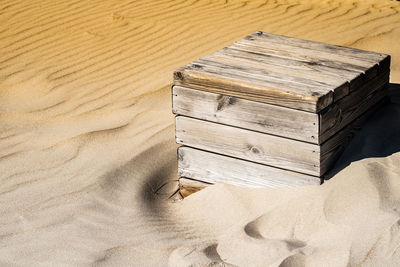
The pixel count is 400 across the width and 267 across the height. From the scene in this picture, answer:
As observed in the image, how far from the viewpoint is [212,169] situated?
3.90 meters

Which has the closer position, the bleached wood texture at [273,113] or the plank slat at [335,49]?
the bleached wood texture at [273,113]

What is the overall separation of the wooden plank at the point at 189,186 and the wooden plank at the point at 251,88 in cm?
59

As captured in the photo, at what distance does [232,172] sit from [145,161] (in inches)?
34.8

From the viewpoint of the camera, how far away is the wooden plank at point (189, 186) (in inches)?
158

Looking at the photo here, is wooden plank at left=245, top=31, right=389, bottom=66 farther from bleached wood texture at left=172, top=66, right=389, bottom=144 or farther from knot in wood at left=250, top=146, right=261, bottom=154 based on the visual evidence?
knot in wood at left=250, top=146, right=261, bottom=154

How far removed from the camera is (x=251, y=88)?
357cm

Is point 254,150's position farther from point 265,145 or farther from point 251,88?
point 251,88

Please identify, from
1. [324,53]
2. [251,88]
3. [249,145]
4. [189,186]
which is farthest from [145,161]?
[324,53]

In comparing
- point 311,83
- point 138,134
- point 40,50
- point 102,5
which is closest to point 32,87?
point 40,50

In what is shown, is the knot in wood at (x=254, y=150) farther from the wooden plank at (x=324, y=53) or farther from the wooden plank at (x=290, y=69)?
the wooden plank at (x=324, y=53)

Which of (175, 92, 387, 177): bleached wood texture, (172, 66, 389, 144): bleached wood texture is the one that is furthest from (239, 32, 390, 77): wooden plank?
(175, 92, 387, 177): bleached wood texture

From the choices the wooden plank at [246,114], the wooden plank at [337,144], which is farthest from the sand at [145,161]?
the wooden plank at [246,114]

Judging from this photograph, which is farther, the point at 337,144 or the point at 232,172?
the point at 232,172

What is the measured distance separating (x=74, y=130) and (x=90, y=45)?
5.96 ft
